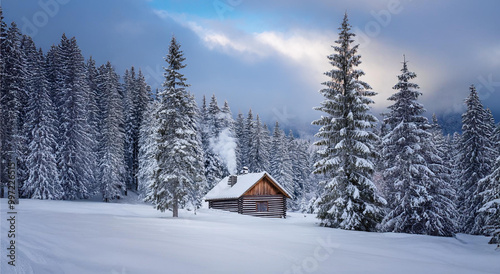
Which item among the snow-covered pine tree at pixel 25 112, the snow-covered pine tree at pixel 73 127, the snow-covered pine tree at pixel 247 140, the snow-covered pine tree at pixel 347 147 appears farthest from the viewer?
the snow-covered pine tree at pixel 247 140

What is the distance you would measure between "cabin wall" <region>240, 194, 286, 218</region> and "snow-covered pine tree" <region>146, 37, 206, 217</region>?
13553mm

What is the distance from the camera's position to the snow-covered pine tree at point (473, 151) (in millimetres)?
31938

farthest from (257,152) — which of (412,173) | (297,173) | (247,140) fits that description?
(412,173)

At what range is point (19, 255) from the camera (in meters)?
6.32

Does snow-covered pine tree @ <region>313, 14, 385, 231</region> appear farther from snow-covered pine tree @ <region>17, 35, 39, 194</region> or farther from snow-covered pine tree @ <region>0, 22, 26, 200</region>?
snow-covered pine tree @ <region>17, 35, 39, 194</region>

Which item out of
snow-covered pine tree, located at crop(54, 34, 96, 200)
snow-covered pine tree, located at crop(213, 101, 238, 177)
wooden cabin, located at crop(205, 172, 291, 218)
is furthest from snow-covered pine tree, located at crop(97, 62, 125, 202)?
snow-covered pine tree, located at crop(213, 101, 238, 177)

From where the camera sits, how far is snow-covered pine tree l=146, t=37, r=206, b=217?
2489 cm

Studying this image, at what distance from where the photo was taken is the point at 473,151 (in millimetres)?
32312

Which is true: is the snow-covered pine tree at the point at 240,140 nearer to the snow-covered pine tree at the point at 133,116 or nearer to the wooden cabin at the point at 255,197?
the wooden cabin at the point at 255,197

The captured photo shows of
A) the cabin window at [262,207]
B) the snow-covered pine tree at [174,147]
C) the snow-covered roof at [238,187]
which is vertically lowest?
the cabin window at [262,207]

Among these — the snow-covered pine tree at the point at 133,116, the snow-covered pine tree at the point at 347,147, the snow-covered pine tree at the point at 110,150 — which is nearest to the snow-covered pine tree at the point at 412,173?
the snow-covered pine tree at the point at 347,147

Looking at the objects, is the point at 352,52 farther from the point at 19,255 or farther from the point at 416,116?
the point at 19,255

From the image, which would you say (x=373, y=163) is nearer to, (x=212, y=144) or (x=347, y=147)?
(x=347, y=147)

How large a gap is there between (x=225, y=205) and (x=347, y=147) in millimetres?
24475
